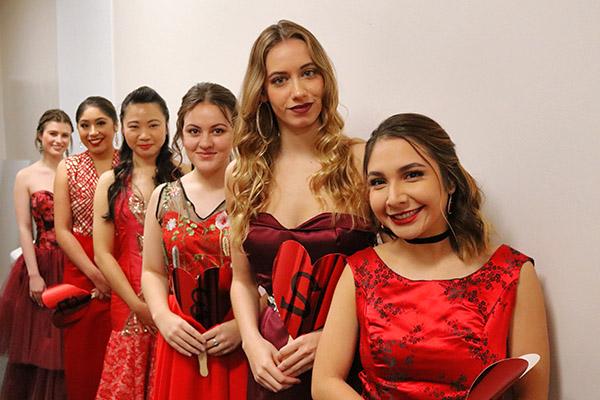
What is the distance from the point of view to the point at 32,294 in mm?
3328

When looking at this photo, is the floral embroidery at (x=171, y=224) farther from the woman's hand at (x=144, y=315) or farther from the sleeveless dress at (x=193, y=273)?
the woman's hand at (x=144, y=315)

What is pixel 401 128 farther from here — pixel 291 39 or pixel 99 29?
pixel 99 29

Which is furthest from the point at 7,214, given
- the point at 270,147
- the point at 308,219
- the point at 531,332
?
the point at 531,332

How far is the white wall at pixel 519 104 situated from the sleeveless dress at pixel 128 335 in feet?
3.05

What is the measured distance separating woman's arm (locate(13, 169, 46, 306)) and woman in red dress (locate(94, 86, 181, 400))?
0.89 metres

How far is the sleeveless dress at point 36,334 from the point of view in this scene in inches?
126

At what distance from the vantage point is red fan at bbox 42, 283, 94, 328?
8.52 ft

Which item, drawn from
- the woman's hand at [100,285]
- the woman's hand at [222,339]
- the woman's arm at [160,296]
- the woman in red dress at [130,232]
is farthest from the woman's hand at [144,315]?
the woman's hand at [222,339]

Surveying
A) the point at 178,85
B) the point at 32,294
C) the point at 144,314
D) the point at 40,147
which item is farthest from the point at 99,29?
the point at 144,314


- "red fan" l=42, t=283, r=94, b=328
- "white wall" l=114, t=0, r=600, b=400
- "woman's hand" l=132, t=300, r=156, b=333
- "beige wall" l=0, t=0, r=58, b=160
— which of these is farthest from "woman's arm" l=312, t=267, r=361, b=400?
"beige wall" l=0, t=0, r=58, b=160

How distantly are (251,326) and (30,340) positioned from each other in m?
2.00

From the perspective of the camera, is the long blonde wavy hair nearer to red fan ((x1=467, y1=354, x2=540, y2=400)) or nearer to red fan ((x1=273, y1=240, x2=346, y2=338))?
red fan ((x1=273, y1=240, x2=346, y2=338))

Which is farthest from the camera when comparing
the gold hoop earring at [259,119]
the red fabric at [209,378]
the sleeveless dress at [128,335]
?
the sleeveless dress at [128,335]

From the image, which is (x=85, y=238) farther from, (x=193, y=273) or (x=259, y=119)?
(x=259, y=119)
